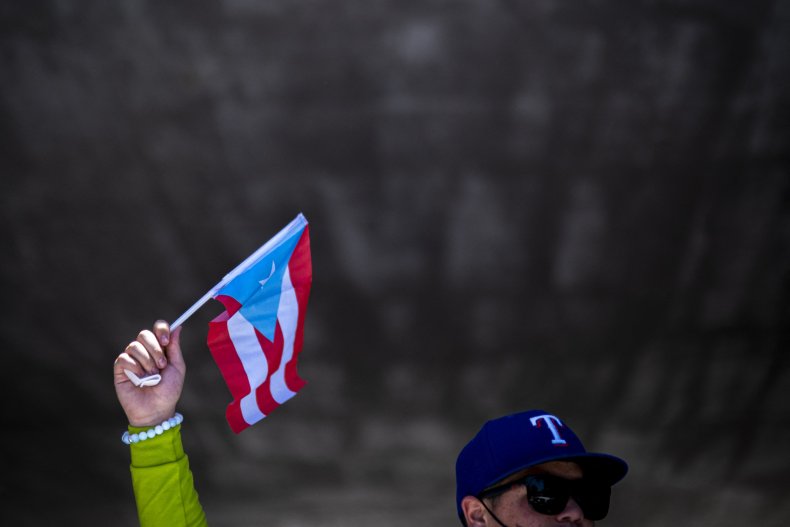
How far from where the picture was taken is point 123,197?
9.00ft

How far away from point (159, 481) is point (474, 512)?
615mm

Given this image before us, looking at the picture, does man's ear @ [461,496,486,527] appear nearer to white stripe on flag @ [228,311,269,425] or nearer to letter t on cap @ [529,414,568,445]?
letter t on cap @ [529,414,568,445]

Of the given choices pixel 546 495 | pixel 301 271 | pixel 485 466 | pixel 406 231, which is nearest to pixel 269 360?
pixel 301 271

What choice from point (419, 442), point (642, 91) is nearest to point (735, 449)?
point (419, 442)

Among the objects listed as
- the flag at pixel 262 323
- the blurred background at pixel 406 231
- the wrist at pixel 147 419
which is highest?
the blurred background at pixel 406 231

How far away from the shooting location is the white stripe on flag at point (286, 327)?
192 centimetres

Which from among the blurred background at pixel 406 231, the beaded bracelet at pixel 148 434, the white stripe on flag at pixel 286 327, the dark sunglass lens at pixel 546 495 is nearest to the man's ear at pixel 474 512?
the dark sunglass lens at pixel 546 495

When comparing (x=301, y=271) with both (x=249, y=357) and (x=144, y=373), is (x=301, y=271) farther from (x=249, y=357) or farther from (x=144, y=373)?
(x=144, y=373)

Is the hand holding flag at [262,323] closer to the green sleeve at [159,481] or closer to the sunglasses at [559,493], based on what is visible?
the green sleeve at [159,481]

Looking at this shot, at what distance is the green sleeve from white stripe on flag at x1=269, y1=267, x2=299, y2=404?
0.29m

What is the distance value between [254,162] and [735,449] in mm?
1982

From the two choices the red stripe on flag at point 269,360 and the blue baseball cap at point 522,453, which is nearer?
the blue baseball cap at point 522,453

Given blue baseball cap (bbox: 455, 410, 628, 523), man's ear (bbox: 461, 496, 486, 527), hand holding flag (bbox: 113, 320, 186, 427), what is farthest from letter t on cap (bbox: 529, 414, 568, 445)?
hand holding flag (bbox: 113, 320, 186, 427)

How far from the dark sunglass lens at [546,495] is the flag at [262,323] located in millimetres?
631
